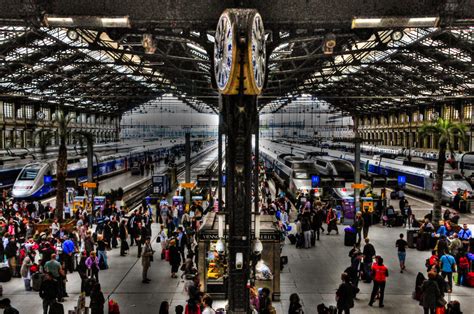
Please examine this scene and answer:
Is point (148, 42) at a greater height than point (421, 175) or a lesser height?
greater

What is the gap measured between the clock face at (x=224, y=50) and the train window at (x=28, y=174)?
83.9ft

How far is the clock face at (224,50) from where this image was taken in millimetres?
5434

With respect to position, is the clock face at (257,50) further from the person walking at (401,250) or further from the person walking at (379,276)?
the person walking at (401,250)

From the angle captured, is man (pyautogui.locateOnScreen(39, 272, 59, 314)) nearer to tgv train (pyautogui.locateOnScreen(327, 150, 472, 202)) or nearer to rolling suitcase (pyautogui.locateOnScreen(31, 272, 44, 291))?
rolling suitcase (pyautogui.locateOnScreen(31, 272, 44, 291))

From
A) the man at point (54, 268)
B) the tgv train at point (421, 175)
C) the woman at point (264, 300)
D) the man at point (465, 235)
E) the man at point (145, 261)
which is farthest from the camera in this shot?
the tgv train at point (421, 175)

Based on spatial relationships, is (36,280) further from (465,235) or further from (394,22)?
(465,235)

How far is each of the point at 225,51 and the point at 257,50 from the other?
42 centimetres

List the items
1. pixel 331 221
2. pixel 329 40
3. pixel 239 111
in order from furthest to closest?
pixel 331 221
pixel 329 40
pixel 239 111

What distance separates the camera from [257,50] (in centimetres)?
574

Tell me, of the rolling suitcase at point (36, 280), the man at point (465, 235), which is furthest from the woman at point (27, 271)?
the man at point (465, 235)

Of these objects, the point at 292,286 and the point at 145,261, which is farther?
the point at 145,261

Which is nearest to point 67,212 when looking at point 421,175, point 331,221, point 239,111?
point 331,221

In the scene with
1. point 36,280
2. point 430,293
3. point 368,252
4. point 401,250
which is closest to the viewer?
point 430,293

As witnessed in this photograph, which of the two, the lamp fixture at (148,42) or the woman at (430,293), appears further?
the woman at (430,293)
